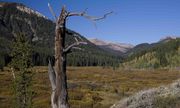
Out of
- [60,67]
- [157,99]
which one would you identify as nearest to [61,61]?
[60,67]

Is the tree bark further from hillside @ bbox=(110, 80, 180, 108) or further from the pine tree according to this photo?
the pine tree

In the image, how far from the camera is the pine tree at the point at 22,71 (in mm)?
40969

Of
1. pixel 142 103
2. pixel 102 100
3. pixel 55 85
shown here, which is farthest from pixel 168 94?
pixel 102 100

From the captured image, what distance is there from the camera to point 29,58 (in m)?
41.8

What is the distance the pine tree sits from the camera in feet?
134

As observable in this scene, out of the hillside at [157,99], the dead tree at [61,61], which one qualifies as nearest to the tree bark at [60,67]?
the dead tree at [61,61]

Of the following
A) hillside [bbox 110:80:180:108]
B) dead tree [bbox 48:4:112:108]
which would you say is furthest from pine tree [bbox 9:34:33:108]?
dead tree [bbox 48:4:112:108]

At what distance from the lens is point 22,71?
137ft

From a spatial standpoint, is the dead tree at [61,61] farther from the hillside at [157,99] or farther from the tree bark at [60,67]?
the hillside at [157,99]

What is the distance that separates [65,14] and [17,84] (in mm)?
27284

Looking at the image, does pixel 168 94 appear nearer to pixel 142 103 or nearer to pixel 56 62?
pixel 142 103

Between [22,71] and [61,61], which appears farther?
[22,71]

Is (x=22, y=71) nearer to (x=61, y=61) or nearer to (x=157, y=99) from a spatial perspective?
(x=157, y=99)

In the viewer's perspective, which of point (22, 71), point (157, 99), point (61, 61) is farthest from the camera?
point (22, 71)
